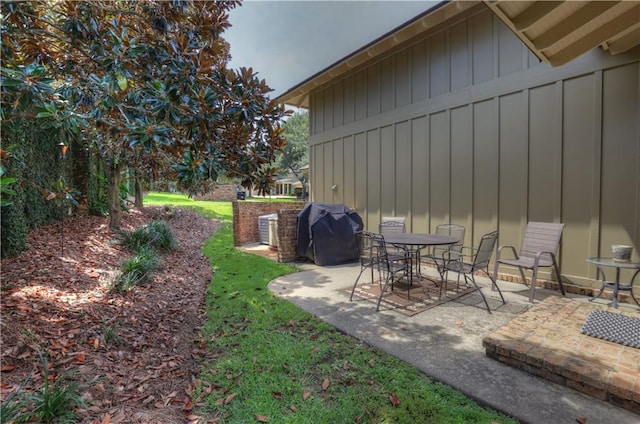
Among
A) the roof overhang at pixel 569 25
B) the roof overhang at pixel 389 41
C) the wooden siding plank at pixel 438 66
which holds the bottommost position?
the roof overhang at pixel 569 25

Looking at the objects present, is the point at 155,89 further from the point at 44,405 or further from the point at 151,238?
the point at 151,238

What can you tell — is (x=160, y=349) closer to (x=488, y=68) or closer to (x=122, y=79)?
(x=122, y=79)

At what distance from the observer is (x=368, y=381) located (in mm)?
2543

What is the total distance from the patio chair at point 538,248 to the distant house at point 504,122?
0.33 m

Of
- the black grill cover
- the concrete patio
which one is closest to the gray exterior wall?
the black grill cover

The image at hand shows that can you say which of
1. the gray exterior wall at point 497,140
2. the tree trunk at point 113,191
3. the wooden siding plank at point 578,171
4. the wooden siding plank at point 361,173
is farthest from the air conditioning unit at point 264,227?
the wooden siding plank at point 578,171

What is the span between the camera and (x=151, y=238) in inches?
273

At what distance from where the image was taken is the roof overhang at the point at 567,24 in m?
2.97

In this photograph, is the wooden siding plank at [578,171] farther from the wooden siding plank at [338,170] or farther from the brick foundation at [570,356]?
the wooden siding plank at [338,170]

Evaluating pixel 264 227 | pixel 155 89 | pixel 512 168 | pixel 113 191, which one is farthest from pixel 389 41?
pixel 113 191

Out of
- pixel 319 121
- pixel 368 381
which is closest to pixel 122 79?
pixel 368 381

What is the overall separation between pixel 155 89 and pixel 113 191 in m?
5.75

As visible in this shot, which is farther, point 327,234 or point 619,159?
point 327,234

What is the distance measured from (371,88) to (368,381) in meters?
7.07
